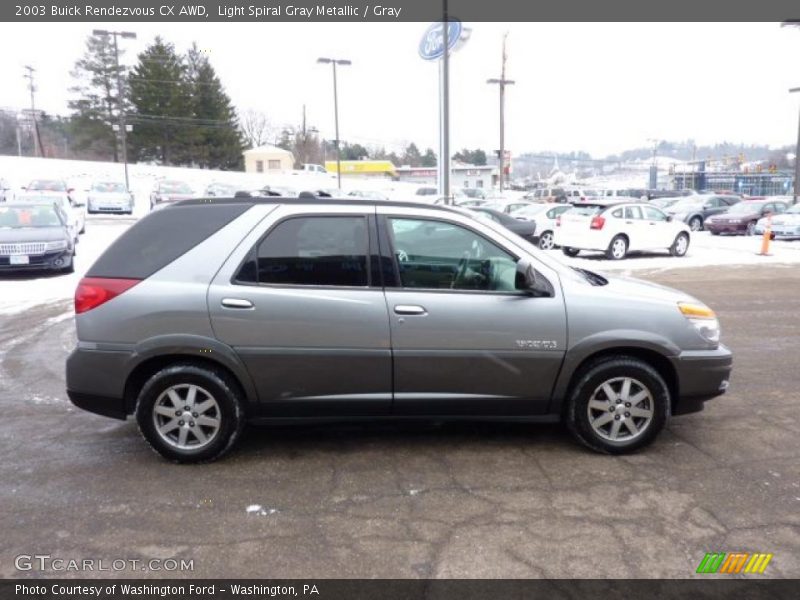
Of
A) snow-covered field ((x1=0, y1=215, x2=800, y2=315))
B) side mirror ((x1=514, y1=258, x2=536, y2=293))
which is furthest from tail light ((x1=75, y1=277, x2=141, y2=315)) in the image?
snow-covered field ((x1=0, y1=215, x2=800, y2=315))

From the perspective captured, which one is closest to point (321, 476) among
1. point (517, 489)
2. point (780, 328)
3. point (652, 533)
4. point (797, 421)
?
point (517, 489)

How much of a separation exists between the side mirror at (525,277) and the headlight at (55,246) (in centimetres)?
1116

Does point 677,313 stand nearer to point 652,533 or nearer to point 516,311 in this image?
point 516,311

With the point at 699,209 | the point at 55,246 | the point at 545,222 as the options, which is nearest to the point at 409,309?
the point at 55,246

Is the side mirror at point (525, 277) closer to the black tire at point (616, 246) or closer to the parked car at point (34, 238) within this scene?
the parked car at point (34, 238)

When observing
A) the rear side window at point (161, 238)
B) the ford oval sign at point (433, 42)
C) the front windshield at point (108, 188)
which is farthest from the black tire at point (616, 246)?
the front windshield at point (108, 188)

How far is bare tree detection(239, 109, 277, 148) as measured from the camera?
9869cm

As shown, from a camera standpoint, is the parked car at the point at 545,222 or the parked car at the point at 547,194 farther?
the parked car at the point at 547,194

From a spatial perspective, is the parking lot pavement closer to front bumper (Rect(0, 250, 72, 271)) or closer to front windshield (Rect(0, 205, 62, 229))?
front bumper (Rect(0, 250, 72, 271))

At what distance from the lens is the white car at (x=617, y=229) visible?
15938 millimetres

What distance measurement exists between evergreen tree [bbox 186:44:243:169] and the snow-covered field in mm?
45707

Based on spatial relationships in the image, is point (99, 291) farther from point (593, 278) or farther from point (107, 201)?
point (107, 201)

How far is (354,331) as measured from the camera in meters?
3.95

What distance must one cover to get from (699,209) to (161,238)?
2720cm
